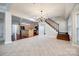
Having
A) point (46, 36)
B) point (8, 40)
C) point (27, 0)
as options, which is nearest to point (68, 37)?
point (46, 36)

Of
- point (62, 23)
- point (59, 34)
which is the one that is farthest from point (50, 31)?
point (62, 23)

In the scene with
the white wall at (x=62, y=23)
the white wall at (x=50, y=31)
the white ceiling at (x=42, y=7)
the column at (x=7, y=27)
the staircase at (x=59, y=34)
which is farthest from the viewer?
the white wall at (x=50, y=31)

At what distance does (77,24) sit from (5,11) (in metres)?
4.09

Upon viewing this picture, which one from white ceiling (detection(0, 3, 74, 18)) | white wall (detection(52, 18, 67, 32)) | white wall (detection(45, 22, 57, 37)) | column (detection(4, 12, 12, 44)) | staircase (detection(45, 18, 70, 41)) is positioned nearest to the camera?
white ceiling (detection(0, 3, 74, 18))

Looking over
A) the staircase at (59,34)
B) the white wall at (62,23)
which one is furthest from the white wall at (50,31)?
the white wall at (62,23)

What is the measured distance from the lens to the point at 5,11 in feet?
22.0

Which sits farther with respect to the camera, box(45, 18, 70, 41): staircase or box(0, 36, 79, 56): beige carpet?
box(45, 18, 70, 41): staircase

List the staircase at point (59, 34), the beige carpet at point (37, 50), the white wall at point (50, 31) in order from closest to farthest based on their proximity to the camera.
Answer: the beige carpet at point (37, 50)
the staircase at point (59, 34)
the white wall at point (50, 31)

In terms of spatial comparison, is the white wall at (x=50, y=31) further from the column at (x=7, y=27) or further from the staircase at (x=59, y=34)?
the column at (x=7, y=27)

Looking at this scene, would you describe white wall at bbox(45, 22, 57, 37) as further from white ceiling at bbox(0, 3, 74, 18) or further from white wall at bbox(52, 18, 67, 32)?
white ceiling at bbox(0, 3, 74, 18)

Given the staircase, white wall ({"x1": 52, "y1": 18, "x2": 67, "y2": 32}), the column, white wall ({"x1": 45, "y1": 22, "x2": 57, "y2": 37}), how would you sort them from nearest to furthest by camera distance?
the column < the staircase < white wall ({"x1": 52, "y1": 18, "x2": 67, "y2": 32}) < white wall ({"x1": 45, "y1": 22, "x2": 57, "y2": 37})

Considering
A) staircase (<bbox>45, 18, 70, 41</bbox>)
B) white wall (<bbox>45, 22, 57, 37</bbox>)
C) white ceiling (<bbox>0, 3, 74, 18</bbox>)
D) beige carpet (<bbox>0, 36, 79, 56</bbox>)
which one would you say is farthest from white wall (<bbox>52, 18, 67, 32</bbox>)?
beige carpet (<bbox>0, 36, 79, 56</bbox>)

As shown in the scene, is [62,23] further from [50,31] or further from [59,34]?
[50,31]

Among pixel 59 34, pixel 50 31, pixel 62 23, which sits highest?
pixel 62 23
